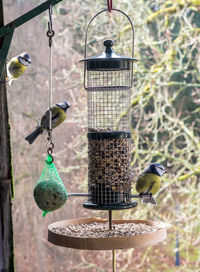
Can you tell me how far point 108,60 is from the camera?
173 centimetres

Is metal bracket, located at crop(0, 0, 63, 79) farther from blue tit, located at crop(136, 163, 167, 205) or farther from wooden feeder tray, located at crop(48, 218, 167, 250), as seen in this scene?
blue tit, located at crop(136, 163, 167, 205)

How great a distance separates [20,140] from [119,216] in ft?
3.41

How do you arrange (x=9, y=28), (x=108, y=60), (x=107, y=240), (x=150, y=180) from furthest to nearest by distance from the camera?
(x=150, y=180), (x=108, y=60), (x=9, y=28), (x=107, y=240)

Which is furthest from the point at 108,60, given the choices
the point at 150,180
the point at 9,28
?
the point at 150,180

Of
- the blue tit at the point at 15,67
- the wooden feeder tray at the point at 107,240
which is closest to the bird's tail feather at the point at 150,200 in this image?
the wooden feeder tray at the point at 107,240

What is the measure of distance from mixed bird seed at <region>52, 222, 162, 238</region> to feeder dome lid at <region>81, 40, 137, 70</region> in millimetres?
588

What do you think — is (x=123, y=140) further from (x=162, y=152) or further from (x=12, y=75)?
(x=162, y=152)

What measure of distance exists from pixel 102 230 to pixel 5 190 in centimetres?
39

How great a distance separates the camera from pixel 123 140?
6.11 feet

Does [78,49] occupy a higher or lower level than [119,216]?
higher

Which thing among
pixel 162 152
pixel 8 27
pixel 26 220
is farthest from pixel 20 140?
pixel 8 27

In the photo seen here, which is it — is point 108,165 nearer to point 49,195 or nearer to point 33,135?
point 49,195

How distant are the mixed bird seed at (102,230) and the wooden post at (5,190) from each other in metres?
0.21

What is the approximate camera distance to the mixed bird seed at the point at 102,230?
1609mm
